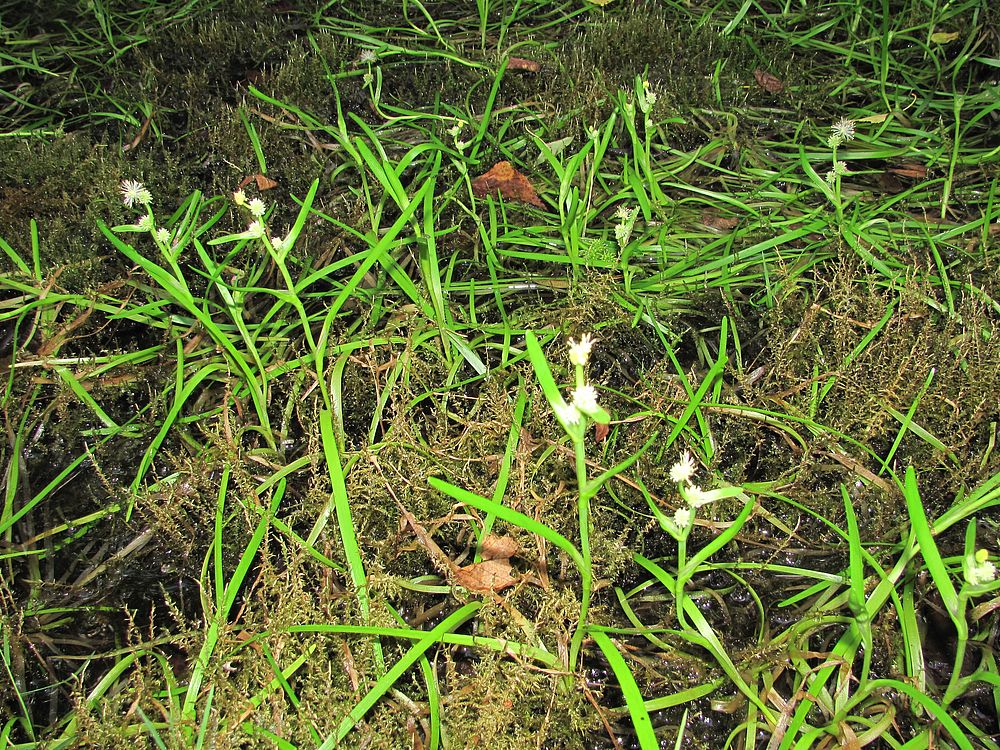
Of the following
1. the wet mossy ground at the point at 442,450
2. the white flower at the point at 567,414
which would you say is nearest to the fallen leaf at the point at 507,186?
the wet mossy ground at the point at 442,450

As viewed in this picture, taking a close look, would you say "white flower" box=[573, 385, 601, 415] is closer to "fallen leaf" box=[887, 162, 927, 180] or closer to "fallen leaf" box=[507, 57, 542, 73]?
"fallen leaf" box=[887, 162, 927, 180]

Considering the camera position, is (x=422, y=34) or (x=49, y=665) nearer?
(x=49, y=665)

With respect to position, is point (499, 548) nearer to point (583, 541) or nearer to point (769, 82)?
point (583, 541)

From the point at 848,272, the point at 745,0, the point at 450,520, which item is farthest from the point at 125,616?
the point at 745,0

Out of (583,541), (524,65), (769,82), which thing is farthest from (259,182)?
(769,82)

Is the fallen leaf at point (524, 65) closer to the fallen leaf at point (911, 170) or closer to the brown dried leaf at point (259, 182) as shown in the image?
the brown dried leaf at point (259, 182)

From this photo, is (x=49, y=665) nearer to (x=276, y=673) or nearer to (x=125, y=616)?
(x=125, y=616)
